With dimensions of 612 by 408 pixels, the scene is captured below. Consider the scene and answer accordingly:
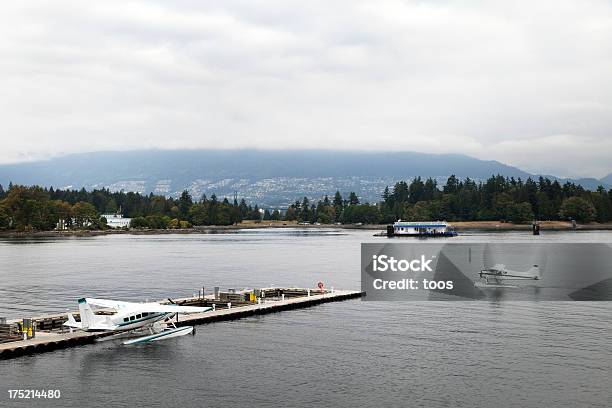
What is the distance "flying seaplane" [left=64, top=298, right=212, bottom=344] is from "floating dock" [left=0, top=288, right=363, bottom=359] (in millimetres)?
1077

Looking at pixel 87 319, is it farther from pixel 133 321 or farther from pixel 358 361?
pixel 358 361

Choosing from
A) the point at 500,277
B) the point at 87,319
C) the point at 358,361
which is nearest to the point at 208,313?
the point at 87,319

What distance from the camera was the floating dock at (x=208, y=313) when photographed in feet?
178

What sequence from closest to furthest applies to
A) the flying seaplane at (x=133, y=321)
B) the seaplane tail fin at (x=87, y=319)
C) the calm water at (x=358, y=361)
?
the calm water at (x=358, y=361) → the seaplane tail fin at (x=87, y=319) → the flying seaplane at (x=133, y=321)

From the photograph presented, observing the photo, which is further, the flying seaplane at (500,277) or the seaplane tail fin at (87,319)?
the flying seaplane at (500,277)

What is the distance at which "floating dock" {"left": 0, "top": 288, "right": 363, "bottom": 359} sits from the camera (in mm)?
54250

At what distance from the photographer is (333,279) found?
115188mm

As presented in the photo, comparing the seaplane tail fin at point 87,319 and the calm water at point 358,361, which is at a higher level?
→ the seaplane tail fin at point 87,319

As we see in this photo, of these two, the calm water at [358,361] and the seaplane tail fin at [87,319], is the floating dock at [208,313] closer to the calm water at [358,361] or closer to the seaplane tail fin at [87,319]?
the seaplane tail fin at [87,319]

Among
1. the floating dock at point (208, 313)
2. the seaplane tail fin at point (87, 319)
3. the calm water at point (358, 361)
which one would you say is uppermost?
the seaplane tail fin at point (87, 319)

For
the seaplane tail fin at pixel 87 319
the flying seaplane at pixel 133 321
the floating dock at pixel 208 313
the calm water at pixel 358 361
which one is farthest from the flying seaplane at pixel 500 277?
the seaplane tail fin at pixel 87 319

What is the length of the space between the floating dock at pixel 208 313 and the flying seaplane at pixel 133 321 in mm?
1077

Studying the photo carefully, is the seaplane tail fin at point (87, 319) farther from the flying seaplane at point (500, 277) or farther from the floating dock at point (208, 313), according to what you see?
the flying seaplane at point (500, 277)

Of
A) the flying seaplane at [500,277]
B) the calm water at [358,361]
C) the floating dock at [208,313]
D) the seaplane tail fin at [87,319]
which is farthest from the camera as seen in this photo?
the flying seaplane at [500,277]
